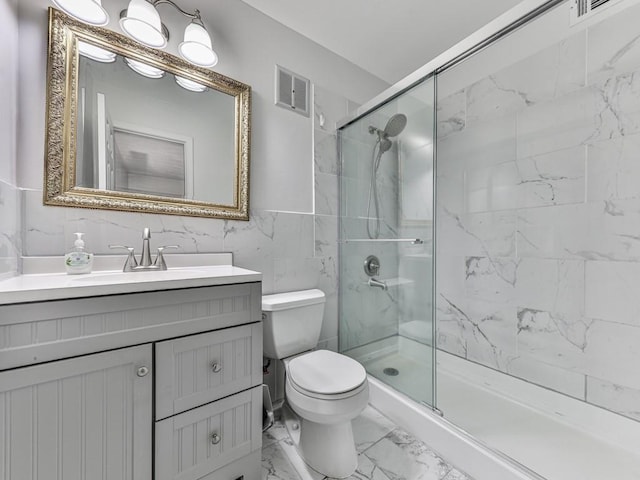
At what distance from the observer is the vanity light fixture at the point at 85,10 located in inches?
40.8

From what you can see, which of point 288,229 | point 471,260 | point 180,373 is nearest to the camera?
point 180,373

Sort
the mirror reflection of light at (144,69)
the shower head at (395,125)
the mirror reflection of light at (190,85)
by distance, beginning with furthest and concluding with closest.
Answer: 1. the shower head at (395,125)
2. the mirror reflection of light at (190,85)
3. the mirror reflection of light at (144,69)

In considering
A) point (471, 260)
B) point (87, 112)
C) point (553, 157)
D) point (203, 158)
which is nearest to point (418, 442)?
point (471, 260)

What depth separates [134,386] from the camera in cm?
85

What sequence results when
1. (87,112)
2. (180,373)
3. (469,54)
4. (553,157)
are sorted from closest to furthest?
(180,373), (87,112), (469,54), (553,157)

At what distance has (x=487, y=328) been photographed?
71.3 inches

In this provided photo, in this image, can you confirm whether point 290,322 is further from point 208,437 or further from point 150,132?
point 150,132

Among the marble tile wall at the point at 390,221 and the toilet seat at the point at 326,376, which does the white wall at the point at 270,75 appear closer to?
the marble tile wall at the point at 390,221

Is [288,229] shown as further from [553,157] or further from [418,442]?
[553,157]

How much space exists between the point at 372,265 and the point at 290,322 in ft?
2.19

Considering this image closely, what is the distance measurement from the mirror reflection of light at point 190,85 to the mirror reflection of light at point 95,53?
0.87 ft

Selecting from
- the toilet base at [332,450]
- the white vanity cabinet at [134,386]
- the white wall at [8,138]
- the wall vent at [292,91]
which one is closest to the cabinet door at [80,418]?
the white vanity cabinet at [134,386]

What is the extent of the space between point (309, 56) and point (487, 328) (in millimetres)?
2145

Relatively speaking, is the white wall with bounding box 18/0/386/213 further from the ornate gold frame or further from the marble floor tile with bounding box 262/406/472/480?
the marble floor tile with bounding box 262/406/472/480
